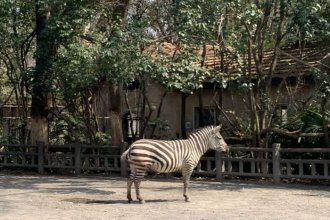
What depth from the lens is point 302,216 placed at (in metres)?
11.4

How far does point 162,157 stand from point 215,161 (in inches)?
187

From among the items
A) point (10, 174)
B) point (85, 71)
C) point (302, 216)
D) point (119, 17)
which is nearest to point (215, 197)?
point (302, 216)

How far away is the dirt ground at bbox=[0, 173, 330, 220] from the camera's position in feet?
37.9

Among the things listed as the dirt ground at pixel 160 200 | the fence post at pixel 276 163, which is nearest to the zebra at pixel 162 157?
the dirt ground at pixel 160 200

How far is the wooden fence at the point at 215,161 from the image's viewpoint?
16.7 meters

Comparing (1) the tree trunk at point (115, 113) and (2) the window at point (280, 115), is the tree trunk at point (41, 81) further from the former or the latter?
(2) the window at point (280, 115)

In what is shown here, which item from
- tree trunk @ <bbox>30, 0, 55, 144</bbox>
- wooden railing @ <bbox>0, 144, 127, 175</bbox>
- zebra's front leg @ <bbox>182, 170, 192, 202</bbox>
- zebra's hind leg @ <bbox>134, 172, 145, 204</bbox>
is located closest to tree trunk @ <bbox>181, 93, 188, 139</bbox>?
wooden railing @ <bbox>0, 144, 127, 175</bbox>

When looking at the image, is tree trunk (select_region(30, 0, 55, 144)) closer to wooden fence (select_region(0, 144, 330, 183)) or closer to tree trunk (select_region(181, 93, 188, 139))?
wooden fence (select_region(0, 144, 330, 183))

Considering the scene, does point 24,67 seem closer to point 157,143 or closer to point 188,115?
point 188,115

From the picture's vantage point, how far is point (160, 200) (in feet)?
44.1

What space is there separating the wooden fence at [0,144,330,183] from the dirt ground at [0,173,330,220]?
0.44 meters

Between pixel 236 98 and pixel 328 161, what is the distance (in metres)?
5.80

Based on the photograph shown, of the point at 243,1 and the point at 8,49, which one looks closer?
the point at 243,1

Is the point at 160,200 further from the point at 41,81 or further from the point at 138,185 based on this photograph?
the point at 41,81
